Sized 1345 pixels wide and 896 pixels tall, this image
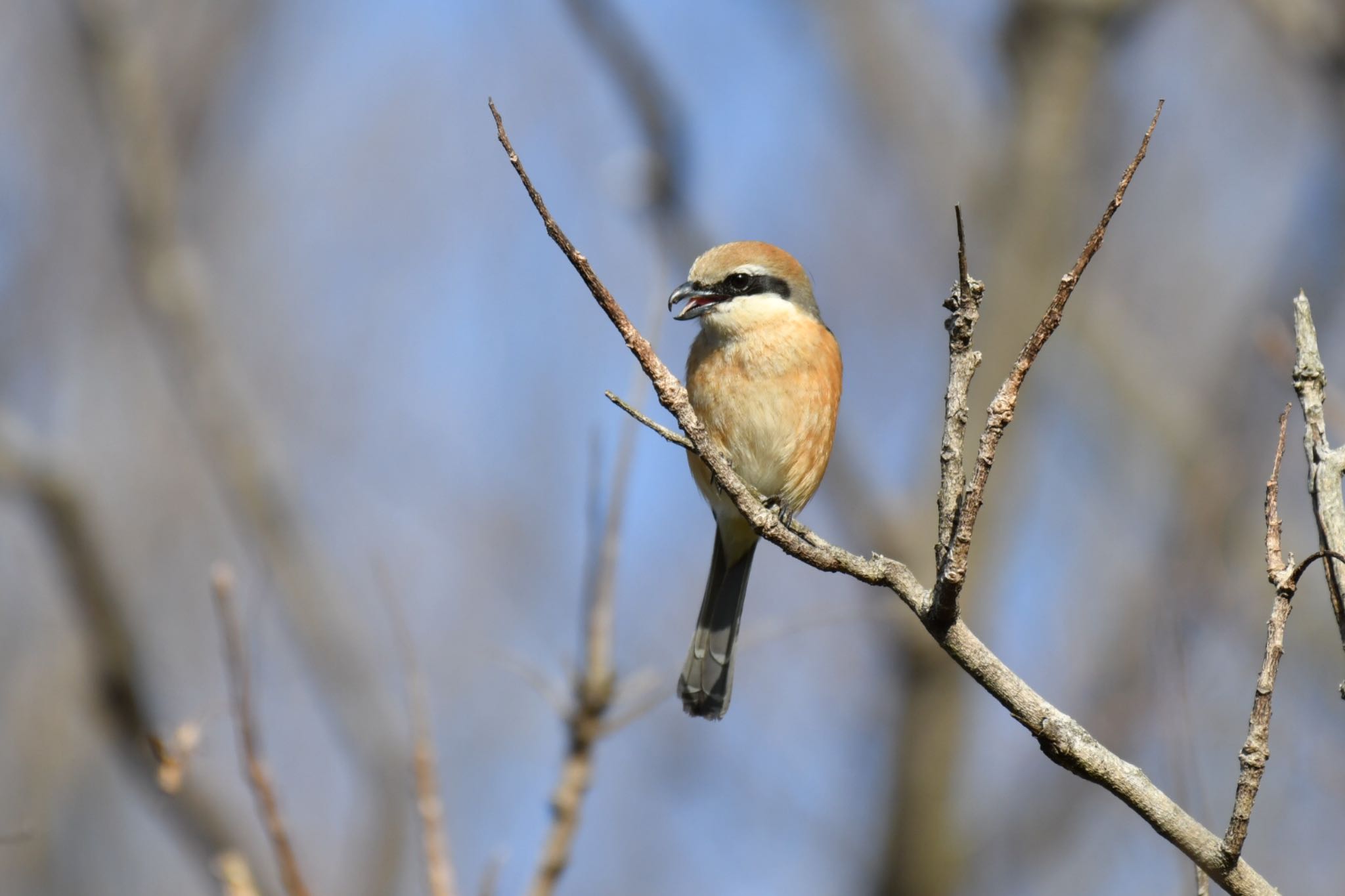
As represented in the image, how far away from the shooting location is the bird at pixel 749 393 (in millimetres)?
4168

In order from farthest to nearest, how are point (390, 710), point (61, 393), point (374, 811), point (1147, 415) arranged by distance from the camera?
point (61, 393)
point (1147, 415)
point (390, 710)
point (374, 811)

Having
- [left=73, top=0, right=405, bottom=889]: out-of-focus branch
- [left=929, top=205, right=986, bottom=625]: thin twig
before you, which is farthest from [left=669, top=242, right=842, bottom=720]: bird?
[left=73, top=0, right=405, bottom=889]: out-of-focus branch

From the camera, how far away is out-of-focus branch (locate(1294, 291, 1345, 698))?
1.95 m

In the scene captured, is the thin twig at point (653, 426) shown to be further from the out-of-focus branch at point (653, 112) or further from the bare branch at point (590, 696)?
the out-of-focus branch at point (653, 112)

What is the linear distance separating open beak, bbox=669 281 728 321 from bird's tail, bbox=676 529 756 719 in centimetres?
88

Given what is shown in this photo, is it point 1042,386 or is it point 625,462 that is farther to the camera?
point 1042,386

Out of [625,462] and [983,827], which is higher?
[983,827]

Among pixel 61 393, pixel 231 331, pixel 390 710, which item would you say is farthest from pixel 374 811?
pixel 231 331

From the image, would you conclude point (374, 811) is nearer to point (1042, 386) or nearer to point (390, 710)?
point (390, 710)

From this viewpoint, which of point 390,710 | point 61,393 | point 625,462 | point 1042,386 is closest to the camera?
point 625,462

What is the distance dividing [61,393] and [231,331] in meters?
1.85

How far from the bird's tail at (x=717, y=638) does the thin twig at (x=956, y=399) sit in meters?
2.03

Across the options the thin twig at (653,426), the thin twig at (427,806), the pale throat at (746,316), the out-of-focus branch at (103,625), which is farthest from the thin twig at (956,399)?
the out-of-focus branch at (103,625)

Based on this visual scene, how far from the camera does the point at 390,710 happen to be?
7.06m
